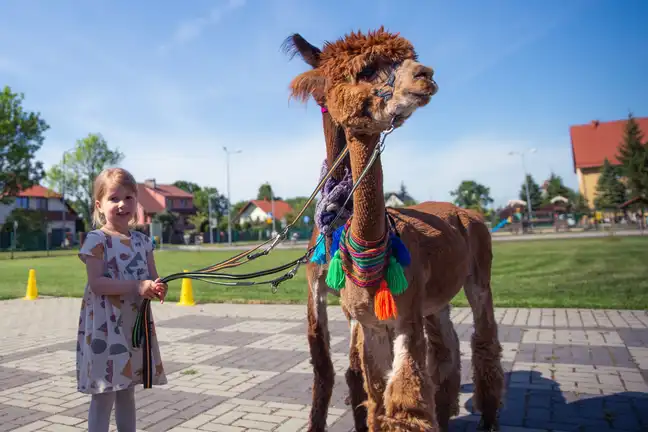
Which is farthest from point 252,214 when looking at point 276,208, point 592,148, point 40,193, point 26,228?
point 592,148

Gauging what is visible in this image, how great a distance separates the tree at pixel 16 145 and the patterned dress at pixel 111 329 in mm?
45104

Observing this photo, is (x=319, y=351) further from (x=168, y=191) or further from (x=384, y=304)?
(x=168, y=191)

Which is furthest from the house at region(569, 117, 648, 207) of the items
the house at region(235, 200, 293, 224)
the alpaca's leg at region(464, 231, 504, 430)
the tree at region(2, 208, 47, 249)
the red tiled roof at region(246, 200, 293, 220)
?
the alpaca's leg at region(464, 231, 504, 430)

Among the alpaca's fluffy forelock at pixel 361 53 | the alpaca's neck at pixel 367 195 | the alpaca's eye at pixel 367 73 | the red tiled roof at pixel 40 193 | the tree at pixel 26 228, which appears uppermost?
the red tiled roof at pixel 40 193

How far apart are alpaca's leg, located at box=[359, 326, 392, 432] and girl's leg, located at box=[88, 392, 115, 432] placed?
63.1 inches

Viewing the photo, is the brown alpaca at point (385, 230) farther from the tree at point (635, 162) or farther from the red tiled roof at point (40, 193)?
the red tiled roof at point (40, 193)

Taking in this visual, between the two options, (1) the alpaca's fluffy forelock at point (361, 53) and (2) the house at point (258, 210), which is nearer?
(1) the alpaca's fluffy forelock at point (361, 53)

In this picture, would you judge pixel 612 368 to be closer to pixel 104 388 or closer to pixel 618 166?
pixel 104 388

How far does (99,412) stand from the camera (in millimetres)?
2771

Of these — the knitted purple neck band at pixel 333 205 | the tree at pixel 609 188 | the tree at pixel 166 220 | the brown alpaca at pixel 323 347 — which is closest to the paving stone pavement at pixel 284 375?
the brown alpaca at pixel 323 347

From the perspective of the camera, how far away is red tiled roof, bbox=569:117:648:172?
65875 mm

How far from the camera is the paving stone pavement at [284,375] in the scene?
13.0 ft

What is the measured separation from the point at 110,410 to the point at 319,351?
155 cm

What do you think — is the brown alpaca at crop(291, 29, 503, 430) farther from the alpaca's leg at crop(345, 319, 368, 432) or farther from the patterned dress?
the patterned dress
